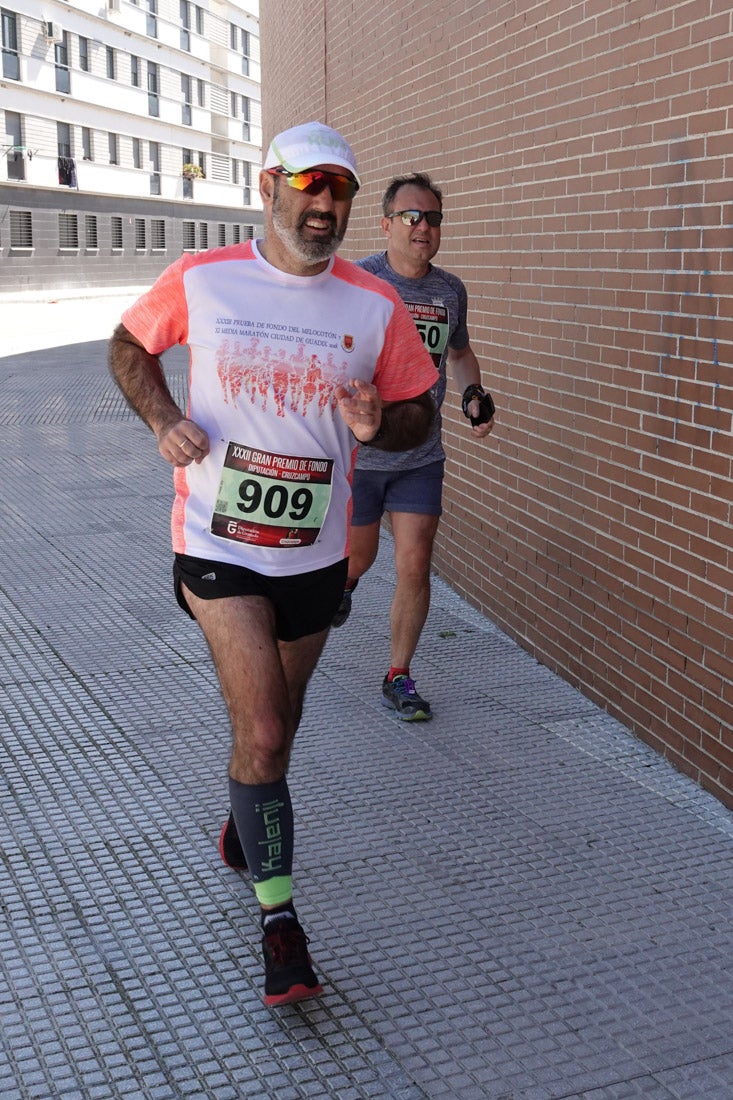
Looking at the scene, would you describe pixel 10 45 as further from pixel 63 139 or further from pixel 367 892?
pixel 367 892

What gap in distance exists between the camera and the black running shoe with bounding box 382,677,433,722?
199 inches

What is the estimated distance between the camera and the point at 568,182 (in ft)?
17.5

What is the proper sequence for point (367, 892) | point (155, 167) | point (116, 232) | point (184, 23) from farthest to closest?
1. point (184, 23)
2. point (155, 167)
3. point (116, 232)
4. point (367, 892)

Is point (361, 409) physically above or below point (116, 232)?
below

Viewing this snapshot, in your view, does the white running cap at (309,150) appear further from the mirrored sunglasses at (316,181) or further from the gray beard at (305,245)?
the gray beard at (305,245)

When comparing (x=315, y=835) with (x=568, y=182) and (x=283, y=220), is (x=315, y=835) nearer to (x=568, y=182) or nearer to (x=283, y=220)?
(x=283, y=220)

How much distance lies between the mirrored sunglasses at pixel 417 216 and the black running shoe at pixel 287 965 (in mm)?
2813

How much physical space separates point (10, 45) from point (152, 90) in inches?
466

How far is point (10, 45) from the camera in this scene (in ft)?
139

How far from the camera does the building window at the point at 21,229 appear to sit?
136ft

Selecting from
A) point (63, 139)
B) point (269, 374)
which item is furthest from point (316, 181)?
point (63, 139)

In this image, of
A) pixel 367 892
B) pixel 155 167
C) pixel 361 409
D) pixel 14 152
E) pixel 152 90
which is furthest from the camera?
pixel 152 90

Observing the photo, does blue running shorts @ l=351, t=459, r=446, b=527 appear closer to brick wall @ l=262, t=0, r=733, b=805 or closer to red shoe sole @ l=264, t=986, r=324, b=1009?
brick wall @ l=262, t=0, r=733, b=805

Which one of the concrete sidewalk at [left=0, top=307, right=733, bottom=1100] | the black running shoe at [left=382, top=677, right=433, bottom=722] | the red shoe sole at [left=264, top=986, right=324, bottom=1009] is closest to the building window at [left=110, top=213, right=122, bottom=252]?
the concrete sidewalk at [left=0, top=307, right=733, bottom=1100]
